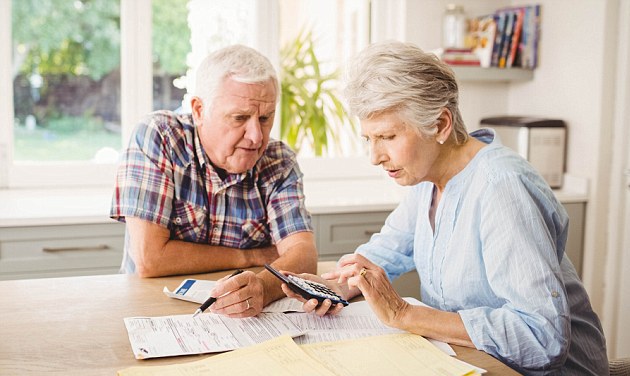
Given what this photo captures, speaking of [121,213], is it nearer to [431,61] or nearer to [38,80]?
[431,61]

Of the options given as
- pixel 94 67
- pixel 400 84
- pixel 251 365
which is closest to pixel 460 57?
pixel 94 67

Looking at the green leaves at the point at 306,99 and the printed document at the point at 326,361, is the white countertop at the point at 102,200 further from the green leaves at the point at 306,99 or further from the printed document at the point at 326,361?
the printed document at the point at 326,361

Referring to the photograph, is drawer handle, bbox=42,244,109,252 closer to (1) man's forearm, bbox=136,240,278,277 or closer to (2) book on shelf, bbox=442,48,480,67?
(1) man's forearm, bbox=136,240,278,277

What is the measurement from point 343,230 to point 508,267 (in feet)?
5.50

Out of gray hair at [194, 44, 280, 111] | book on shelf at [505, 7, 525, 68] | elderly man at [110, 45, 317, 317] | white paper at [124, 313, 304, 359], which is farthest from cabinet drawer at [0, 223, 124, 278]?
book on shelf at [505, 7, 525, 68]

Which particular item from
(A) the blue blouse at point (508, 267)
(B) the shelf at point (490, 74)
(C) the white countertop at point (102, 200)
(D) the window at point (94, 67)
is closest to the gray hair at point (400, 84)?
(A) the blue blouse at point (508, 267)

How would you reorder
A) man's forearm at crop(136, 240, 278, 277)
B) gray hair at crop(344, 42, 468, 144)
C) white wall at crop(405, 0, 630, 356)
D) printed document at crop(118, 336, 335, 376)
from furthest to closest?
white wall at crop(405, 0, 630, 356), man's forearm at crop(136, 240, 278, 277), gray hair at crop(344, 42, 468, 144), printed document at crop(118, 336, 335, 376)

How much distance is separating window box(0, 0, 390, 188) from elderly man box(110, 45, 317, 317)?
1297mm

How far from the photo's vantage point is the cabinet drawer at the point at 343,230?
3000 millimetres

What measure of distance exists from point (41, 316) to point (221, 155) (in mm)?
673

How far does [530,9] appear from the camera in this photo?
11.6 ft

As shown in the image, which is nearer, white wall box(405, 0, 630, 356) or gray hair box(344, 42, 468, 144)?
gray hair box(344, 42, 468, 144)

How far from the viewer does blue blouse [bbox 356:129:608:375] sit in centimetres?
135

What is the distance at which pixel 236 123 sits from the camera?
1.93 metres
